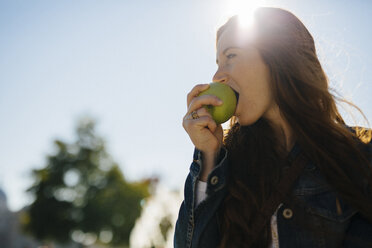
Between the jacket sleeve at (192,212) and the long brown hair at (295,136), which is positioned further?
the jacket sleeve at (192,212)

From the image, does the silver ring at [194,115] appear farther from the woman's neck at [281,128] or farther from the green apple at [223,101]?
the woman's neck at [281,128]

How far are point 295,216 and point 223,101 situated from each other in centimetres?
80

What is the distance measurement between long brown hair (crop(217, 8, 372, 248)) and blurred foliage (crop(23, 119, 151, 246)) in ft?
79.9

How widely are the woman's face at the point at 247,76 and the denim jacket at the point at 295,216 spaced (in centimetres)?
31

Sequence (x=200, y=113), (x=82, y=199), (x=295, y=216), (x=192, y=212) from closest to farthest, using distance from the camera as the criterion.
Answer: (x=295, y=216) → (x=192, y=212) → (x=200, y=113) → (x=82, y=199)

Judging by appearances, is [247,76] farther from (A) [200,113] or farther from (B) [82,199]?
(B) [82,199]

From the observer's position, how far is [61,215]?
24.6 metres

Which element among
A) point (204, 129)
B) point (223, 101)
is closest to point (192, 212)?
point (204, 129)

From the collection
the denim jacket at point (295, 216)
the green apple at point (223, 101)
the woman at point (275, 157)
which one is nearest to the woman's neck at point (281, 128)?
the woman at point (275, 157)

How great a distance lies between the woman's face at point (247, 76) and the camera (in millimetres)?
2125

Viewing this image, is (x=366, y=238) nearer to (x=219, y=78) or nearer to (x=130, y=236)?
(x=219, y=78)

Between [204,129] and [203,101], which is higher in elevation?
[203,101]

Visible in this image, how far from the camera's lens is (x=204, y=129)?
2.08 metres

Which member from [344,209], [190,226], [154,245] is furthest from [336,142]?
[154,245]
